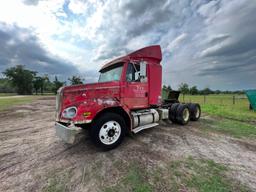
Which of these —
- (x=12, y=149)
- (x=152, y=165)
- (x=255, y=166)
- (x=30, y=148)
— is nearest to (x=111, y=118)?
(x=152, y=165)

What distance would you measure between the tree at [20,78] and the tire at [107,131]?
73.3m

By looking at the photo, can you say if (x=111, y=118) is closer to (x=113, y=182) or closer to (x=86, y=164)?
(x=86, y=164)

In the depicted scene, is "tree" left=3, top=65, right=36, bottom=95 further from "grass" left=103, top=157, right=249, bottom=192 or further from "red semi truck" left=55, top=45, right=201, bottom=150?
"grass" left=103, top=157, right=249, bottom=192

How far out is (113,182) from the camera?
98.9 inches

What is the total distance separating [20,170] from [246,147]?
227 inches

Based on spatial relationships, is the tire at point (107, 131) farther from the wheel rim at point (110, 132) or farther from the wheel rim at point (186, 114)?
the wheel rim at point (186, 114)

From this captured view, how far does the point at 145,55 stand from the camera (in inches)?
199

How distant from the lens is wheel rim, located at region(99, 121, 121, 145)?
362 centimetres

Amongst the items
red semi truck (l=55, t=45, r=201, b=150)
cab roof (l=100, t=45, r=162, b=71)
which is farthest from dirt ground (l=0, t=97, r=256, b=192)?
cab roof (l=100, t=45, r=162, b=71)

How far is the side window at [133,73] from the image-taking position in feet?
14.7

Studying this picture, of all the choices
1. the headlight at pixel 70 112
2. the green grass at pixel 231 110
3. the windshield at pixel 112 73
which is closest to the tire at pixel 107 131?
the headlight at pixel 70 112

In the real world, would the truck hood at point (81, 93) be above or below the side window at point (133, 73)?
below

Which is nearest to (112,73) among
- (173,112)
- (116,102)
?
(116,102)

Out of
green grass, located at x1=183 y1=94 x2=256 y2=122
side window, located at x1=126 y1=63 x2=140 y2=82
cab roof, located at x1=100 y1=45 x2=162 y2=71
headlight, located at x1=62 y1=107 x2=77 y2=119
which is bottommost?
green grass, located at x1=183 y1=94 x2=256 y2=122
